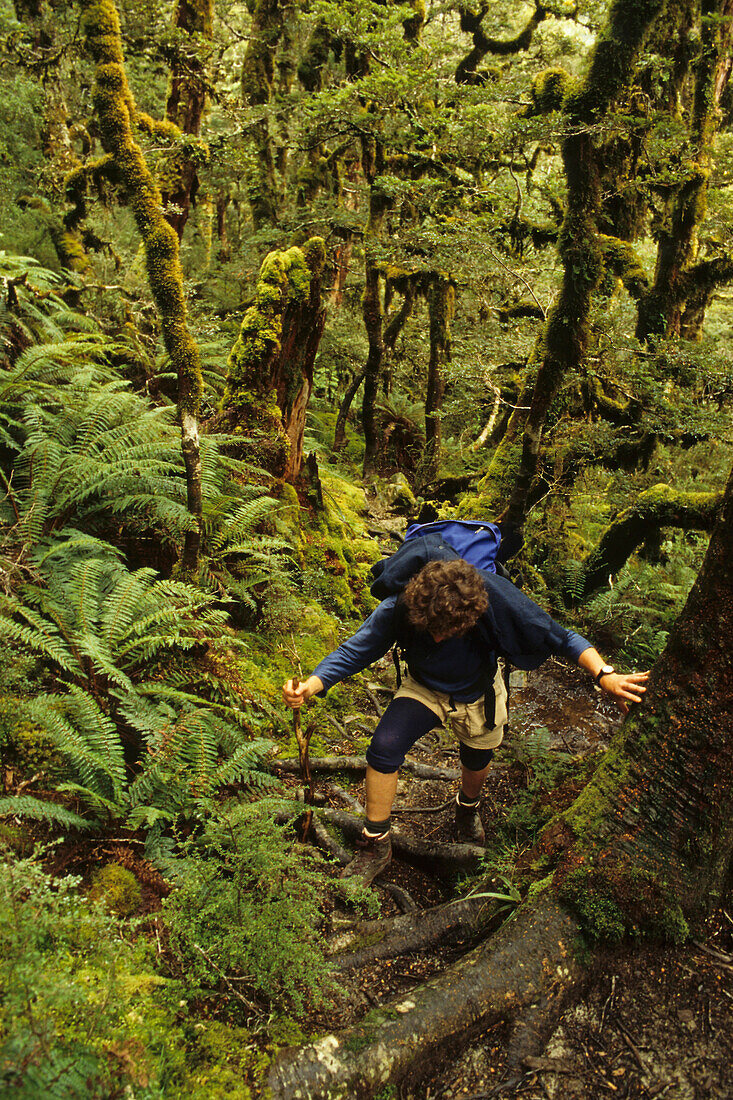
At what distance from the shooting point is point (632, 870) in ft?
8.05

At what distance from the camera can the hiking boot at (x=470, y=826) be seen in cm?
354

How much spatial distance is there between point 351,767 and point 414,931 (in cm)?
141

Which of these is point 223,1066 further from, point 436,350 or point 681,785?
point 436,350

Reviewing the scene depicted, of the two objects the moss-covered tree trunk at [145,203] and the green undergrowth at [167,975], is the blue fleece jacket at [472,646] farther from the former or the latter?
the moss-covered tree trunk at [145,203]

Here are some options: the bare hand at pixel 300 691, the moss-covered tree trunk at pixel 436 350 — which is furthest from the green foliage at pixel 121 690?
the moss-covered tree trunk at pixel 436 350

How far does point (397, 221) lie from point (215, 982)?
38.5ft

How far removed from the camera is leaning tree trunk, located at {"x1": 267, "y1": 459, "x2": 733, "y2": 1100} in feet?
7.38

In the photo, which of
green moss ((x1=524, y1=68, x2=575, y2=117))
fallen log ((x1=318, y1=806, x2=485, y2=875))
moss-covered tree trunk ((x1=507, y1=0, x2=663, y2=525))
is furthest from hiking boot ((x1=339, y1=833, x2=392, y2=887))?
green moss ((x1=524, y1=68, x2=575, y2=117))

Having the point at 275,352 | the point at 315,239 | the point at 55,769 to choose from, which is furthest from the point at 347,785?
the point at 315,239

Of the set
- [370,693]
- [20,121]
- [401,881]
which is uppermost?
[20,121]

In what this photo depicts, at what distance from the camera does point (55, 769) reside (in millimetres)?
2744

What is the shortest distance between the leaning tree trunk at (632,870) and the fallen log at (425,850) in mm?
745

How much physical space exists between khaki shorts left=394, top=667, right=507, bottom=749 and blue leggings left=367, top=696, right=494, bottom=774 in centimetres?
4

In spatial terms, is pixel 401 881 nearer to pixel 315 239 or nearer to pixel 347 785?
pixel 347 785
